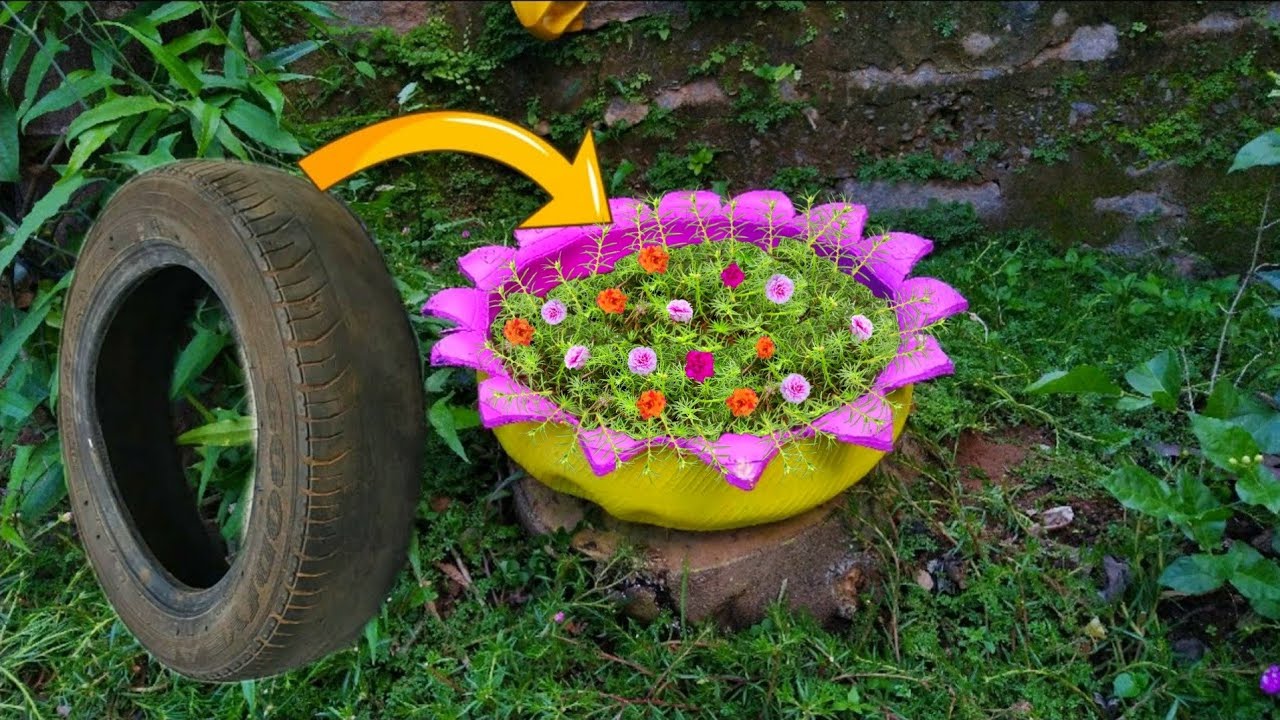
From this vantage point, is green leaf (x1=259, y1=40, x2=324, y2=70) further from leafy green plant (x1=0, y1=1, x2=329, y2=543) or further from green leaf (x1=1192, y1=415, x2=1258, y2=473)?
green leaf (x1=1192, y1=415, x2=1258, y2=473)

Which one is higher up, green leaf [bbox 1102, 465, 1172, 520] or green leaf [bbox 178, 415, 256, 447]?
green leaf [bbox 1102, 465, 1172, 520]

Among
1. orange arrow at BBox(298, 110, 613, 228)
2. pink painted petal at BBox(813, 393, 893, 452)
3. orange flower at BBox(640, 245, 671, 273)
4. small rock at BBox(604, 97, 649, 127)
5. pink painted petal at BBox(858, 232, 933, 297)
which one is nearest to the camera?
pink painted petal at BBox(813, 393, 893, 452)

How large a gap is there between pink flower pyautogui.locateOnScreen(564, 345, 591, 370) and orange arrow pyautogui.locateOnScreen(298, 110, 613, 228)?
1.27 ft

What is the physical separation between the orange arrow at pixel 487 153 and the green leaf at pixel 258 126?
0.07 metres

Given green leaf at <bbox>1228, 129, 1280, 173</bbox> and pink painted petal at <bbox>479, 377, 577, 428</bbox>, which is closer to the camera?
pink painted petal at <bbox>479, 377, 577, 428</bbox>

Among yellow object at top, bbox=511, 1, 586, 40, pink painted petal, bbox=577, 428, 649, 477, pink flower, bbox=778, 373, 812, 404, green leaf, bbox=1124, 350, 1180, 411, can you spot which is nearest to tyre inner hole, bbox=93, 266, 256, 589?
pink painted petal, bbox=577, 428, 649, 477

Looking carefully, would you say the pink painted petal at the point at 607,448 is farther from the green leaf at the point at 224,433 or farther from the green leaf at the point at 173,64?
the green leaf at the point at 173,64

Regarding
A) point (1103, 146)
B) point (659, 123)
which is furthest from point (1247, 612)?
point (659, 123)

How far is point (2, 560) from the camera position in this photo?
257 cm

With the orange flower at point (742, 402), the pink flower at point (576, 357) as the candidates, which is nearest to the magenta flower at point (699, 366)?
the orange flower at point (742, 402)

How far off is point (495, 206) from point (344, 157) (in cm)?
106

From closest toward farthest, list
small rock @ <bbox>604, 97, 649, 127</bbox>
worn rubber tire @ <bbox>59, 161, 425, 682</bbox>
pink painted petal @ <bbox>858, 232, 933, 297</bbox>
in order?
worn rubber tire @ <bbox>59, 161, 425, 682</bbox> < pink painted petal @ <bbox>858, 232, 933, 297</bbox> < small rock @ <bbox>604, 97, 649, 127</bbox>

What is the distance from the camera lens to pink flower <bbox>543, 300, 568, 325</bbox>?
217 cm

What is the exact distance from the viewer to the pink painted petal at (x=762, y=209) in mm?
2480
